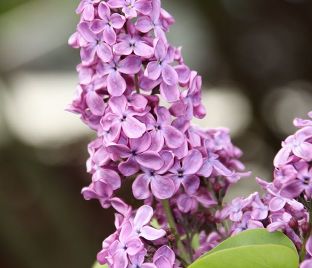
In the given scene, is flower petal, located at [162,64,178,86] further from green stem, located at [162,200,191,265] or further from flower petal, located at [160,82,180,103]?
green stem, located at [162,200,191,265]

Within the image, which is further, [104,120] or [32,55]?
[32,55]

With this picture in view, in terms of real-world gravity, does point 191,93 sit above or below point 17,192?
above

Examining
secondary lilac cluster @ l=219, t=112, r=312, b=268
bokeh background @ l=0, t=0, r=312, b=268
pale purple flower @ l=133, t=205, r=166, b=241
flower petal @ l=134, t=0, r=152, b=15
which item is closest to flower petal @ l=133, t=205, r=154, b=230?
pale purple flower @ l=133, t=205, r=166, b=241

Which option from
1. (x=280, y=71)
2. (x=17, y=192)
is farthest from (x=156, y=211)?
(x=280, y=71)

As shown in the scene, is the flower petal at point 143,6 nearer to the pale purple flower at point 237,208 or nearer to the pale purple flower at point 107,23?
the pale purple flower at point 107,23

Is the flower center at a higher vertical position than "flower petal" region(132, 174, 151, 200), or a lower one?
higher

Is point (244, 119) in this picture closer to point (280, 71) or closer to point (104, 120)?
point (280, 71)

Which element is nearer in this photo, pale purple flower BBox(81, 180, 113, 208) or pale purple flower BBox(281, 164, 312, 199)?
pale purple flower BBox(281, 164, 312, 199)

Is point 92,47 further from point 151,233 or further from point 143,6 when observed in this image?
point 151,233

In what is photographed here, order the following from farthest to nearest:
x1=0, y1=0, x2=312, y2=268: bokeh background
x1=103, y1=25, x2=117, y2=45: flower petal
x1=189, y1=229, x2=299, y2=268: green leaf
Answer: x1=0, y1=0, x2=312, y2=268: bokeh background → x1=103, y1=25, x2=117, y2=45: flower petal → x1=189, y1=229, x2=299, y2=268: green leaf
